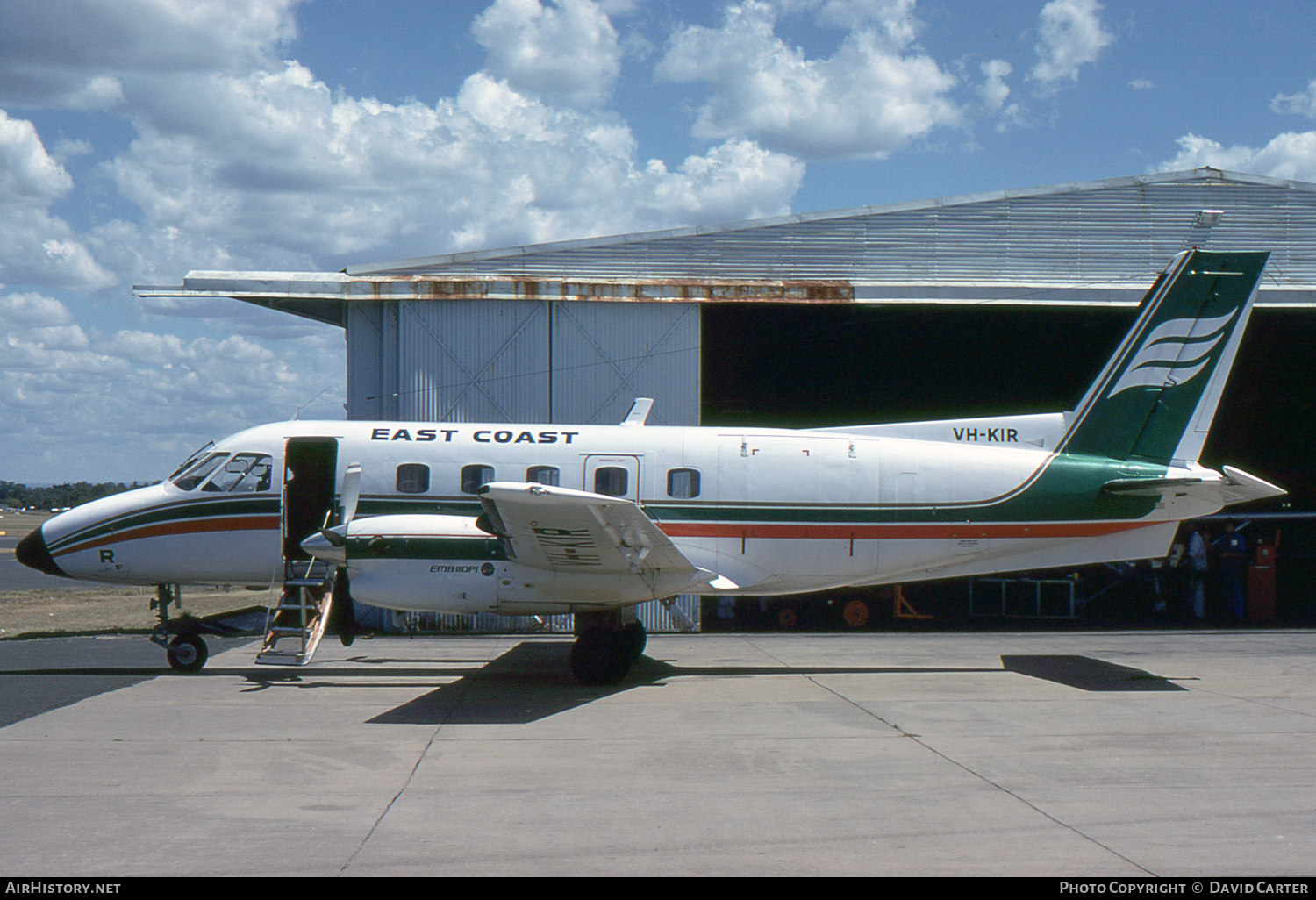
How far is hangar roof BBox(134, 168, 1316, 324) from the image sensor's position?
18.4 metres

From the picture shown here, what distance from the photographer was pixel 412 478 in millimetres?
12148

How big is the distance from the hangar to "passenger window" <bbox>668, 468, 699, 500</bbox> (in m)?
5.96

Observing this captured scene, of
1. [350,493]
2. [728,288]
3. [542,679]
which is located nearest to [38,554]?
[350,493]

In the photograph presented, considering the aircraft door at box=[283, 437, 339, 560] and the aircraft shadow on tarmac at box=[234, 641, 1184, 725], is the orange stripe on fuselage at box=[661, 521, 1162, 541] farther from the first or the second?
the aircraft door at box=[283, 437, 339, 560]

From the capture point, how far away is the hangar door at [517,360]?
59.0 ft

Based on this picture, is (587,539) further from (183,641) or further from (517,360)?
(517,360)

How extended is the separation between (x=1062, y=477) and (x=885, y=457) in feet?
7.24

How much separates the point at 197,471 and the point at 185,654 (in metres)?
2.27

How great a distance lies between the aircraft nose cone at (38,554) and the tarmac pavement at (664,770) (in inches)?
51.7

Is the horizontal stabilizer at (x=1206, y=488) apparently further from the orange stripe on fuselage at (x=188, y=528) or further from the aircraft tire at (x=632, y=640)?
the orange stripe on fuselage at (x=188, y=528)

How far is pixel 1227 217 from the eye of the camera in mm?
19141

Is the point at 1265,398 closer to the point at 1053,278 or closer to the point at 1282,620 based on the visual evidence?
the point at 1282,620

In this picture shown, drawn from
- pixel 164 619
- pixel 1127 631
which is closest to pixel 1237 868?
pixel 164 619

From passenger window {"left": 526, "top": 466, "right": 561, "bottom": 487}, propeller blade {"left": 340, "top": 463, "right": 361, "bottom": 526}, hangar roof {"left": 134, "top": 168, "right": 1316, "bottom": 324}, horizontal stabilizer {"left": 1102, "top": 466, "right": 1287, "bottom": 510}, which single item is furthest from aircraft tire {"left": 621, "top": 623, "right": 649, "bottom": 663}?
hangar roof {"left": 134, "top": 168, "right": 1316, "bottom": 324}
